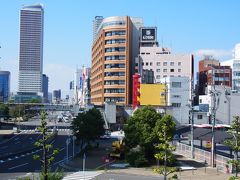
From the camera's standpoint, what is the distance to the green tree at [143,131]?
170 feet

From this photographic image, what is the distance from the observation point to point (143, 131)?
171 ft

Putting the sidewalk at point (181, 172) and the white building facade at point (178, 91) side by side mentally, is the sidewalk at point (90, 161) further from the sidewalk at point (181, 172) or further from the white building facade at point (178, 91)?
the white building facade at point (178, 91)

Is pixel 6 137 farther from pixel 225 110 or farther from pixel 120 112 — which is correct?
pixel 225 110

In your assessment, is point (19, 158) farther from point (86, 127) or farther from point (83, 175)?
point (83, 175)

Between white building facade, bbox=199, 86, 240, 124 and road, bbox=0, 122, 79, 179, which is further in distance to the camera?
white building facade, bbox=199, 86, 240, 124

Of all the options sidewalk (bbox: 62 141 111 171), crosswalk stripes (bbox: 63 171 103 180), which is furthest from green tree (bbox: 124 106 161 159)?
crosswalk stripes (bbox: 63 171 103 180)

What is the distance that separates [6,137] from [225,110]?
2047 inches

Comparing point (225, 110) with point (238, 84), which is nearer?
point (225, 110)

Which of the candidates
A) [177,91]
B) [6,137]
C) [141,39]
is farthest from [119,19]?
[6,137]

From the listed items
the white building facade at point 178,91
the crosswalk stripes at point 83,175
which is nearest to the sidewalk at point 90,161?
the crosswalk stripes at point 83,175

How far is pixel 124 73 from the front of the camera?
132m

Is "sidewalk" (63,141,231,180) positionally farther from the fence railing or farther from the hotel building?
the hotel building

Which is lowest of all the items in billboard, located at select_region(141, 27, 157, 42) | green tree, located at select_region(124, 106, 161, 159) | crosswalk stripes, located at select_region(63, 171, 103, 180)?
crosswalk stripes, located at select_region(63, 171, 103, 180)

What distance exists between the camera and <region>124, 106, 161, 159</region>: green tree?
5184 cm
